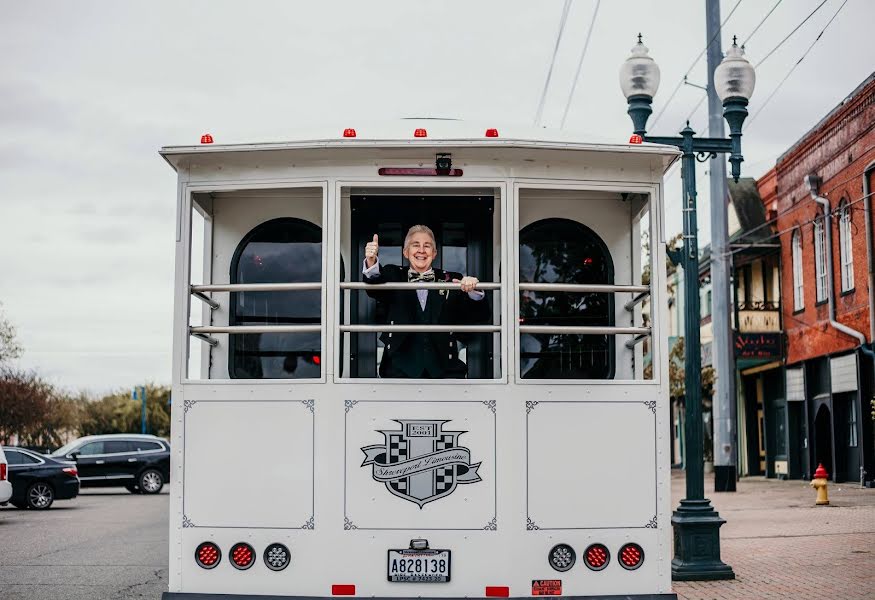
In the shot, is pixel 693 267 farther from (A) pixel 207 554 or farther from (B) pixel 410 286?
(A) pixel 207 554

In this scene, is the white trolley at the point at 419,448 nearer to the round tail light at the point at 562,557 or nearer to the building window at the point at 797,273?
the round tail light at the point at 562,557

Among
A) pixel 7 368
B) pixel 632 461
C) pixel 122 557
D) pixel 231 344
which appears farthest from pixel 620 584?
pixel 7 368

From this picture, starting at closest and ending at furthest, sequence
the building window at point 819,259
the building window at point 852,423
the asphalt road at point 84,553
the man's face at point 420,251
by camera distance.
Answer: the man's face at point 420,251
the asphalt road at point 84,553
the building window at point 852,423
the building window at point 819,259

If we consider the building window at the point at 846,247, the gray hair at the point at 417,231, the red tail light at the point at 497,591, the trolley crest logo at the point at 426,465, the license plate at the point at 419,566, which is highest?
the building window at the point at 846,247

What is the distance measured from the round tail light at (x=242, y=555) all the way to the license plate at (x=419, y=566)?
77 cm

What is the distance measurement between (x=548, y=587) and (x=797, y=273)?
25.5 m

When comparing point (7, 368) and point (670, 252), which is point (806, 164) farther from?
A: point (7, 368)

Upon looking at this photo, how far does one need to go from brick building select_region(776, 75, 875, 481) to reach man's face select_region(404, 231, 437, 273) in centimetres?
1915

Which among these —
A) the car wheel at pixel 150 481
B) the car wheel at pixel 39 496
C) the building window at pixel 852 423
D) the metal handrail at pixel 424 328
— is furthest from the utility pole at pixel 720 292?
the metal handrail at pixel 424 328

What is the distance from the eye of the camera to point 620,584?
20.7 ft

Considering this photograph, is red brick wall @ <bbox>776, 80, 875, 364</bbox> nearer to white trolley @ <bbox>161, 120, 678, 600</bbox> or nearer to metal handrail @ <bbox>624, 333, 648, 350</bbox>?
metal handrail @ <bbox>624, 333, 648, 350</bbox>

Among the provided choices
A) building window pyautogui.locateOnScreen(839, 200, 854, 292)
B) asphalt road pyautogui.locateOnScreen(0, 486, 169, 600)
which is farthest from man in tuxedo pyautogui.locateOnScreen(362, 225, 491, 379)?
building window pyautogui.locateOnScreen(839, 200, 854, 292)

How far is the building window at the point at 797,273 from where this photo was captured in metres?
29.8

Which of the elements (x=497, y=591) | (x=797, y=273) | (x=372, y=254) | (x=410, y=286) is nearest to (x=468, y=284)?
(x=410, y=286)
